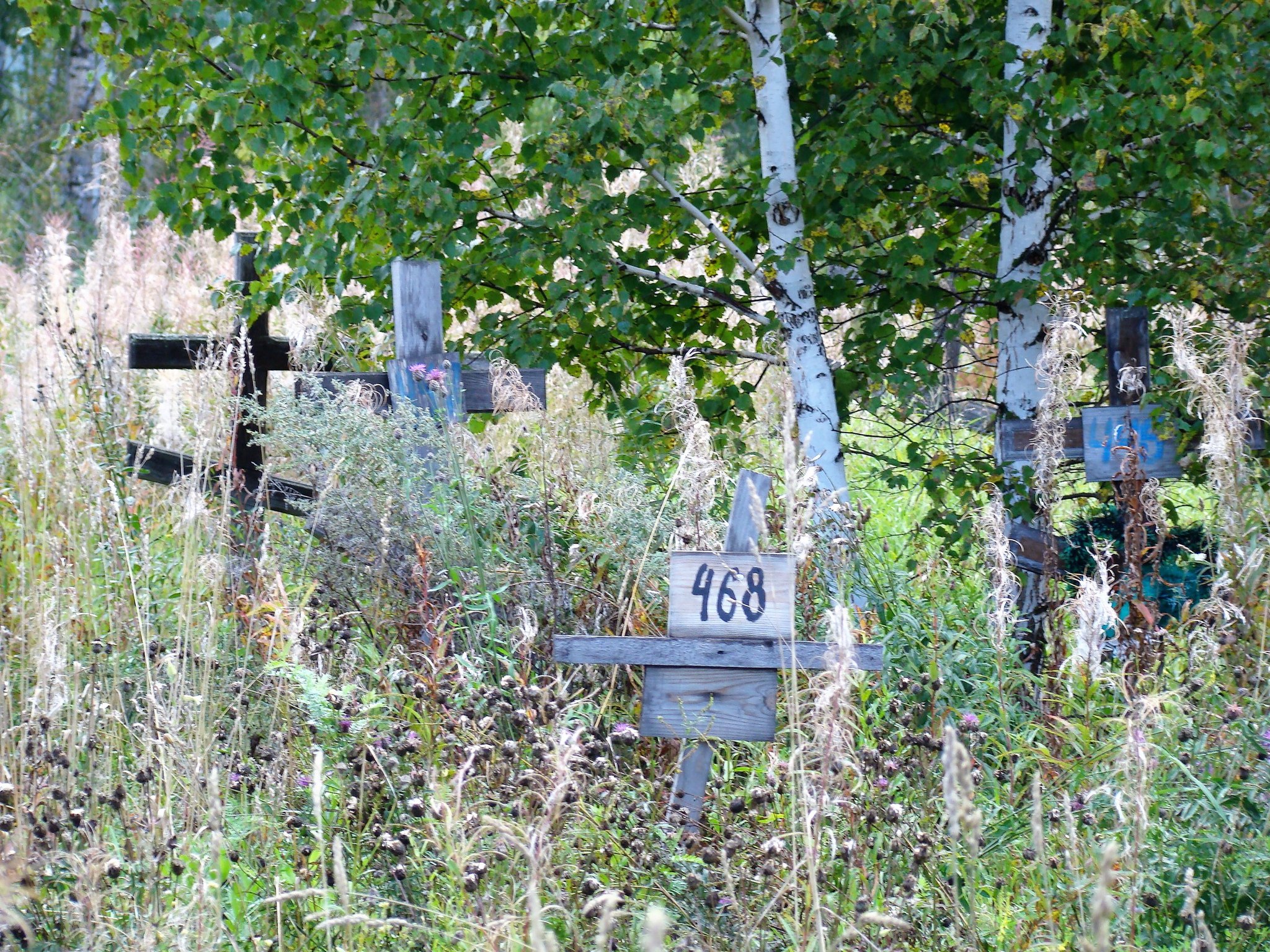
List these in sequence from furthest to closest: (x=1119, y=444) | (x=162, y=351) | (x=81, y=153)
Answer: (x=81, y=153) → (x=162, y=351) → (x=1119, y=444)

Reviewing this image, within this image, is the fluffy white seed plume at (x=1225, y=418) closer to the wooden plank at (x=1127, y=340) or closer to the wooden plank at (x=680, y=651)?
the wooden plank at (x=1127, y=340)

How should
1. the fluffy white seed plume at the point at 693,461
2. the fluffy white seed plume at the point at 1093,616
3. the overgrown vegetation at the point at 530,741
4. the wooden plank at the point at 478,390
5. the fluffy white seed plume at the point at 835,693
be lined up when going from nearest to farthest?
the fluffy white seed plume at the point at 835,693 < the overgrown vegetation at the point at 530,741 < the fluffy white seed plume at the point at 1093,616 < the fluffy white seed plume at the point at 693,461 < the wooden plank at the point at 478,390

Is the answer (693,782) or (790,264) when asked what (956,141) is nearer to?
(790,264)

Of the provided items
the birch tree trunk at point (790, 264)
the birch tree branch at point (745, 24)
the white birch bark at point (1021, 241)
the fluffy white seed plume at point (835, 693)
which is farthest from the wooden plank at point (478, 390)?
the fluffy white seed plume at point (835, 693)

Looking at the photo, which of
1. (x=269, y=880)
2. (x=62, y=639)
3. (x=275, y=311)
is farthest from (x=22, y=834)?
(x=275, y=311)

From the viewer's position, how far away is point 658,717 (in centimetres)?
277

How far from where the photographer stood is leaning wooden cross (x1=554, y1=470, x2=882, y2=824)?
2.69 metres

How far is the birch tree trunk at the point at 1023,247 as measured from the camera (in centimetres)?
424

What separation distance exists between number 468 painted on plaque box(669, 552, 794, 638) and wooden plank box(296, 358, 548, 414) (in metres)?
1.70

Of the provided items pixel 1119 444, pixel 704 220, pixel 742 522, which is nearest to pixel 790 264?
pixel 704 220

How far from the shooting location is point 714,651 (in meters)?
2.73

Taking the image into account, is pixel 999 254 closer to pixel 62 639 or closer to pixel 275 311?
pixel 62 639

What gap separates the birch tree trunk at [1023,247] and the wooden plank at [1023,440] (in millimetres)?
159

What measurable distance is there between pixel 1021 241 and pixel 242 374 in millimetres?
2796
